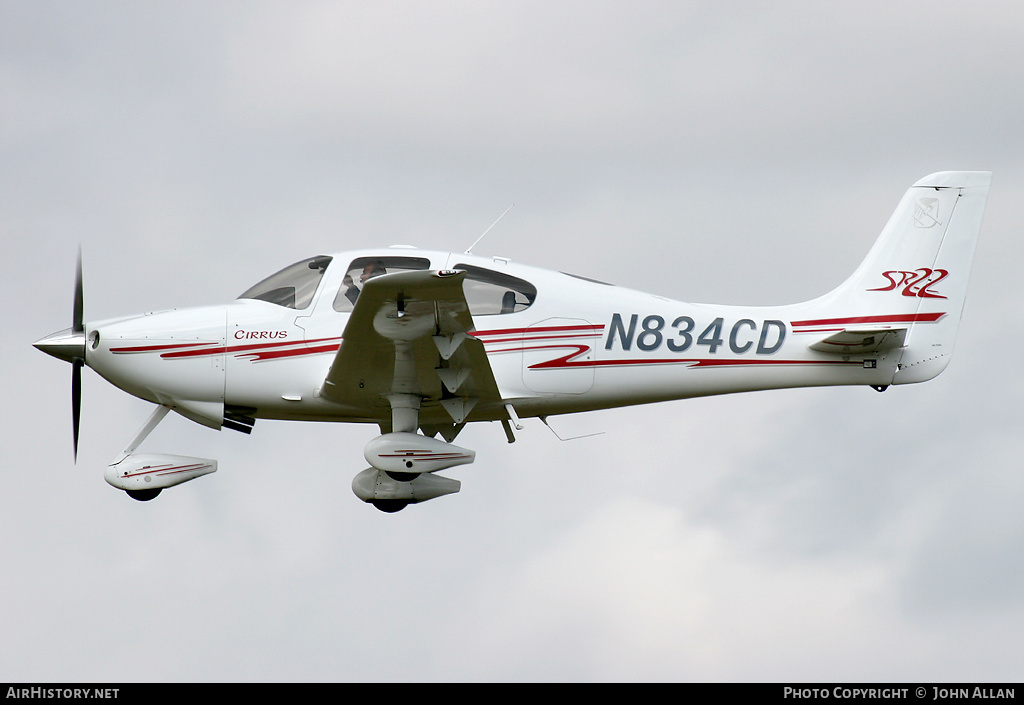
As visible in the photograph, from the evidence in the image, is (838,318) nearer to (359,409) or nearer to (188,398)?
(359,409)

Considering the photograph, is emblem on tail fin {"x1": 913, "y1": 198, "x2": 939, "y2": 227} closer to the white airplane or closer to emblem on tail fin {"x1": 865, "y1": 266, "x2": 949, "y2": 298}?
emblem on tail fin {"x1": 865, "y1": 266, "x2": 949, "y2": 298}

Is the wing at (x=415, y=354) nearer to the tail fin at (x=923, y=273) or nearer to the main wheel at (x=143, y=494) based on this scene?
the main wheel at (x=143, y=494)

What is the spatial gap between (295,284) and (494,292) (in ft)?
6.90

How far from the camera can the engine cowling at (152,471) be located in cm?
1372

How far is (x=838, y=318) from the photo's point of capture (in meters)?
15.0

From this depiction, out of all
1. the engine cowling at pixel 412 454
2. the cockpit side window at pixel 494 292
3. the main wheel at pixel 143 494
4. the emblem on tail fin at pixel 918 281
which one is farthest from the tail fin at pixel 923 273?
the main wheel at pixel 143 494

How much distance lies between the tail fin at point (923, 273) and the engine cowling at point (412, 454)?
4538 millimetres

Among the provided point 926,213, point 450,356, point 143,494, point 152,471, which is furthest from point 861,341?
point 143,494

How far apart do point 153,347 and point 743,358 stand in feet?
20.7

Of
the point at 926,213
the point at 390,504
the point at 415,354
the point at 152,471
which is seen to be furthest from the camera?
the point at 926,213

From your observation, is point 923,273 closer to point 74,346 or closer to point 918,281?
point 918,281

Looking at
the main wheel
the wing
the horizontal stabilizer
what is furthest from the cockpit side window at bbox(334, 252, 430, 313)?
the horizontal stabilizer

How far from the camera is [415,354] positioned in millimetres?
13266
